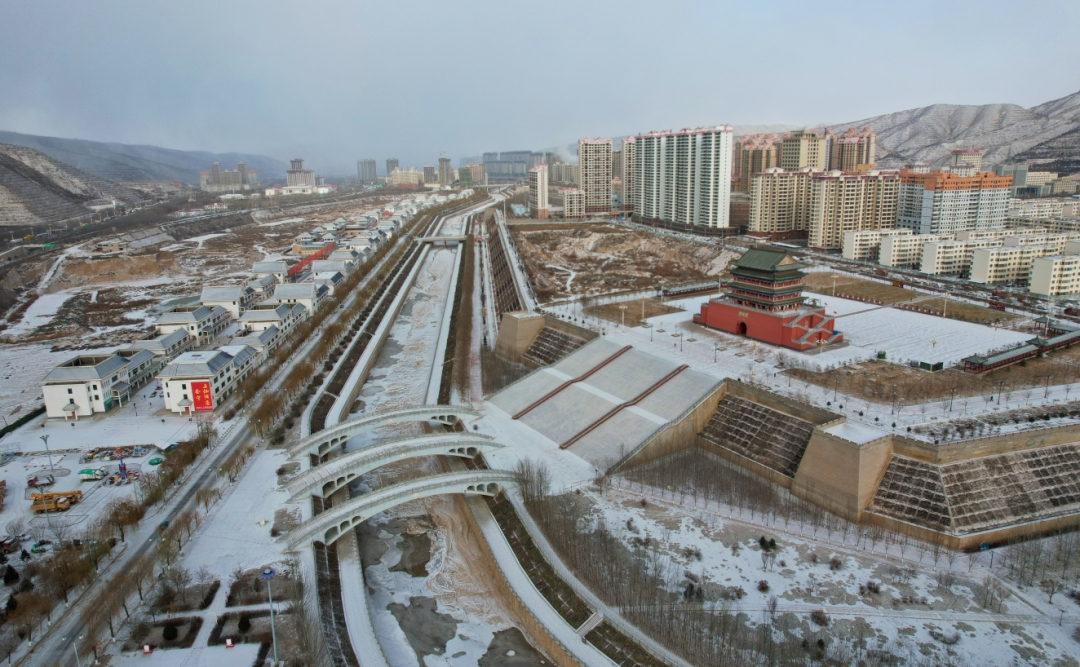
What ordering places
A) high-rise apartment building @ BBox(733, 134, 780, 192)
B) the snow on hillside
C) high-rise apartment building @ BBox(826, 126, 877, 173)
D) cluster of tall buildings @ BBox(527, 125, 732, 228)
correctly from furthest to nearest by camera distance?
the snow on hillside
high-rise apartment building @ BBox(733, 134, 780, 192)
high-rise apartment building @ BBox(826, 126, 877, 173)
cluster of tall buildings @ BBox(527, 125, 732, 228)

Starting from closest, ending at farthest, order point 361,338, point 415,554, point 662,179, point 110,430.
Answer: point 415,554 → point 110,430 → point 361,338 → point 662,179

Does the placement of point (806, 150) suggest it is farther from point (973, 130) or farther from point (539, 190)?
point (973, 130)

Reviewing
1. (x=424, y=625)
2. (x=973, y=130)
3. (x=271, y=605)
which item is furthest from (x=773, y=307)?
(x=973, y=130)

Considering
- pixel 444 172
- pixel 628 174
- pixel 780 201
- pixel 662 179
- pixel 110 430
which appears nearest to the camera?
pixel 110 430

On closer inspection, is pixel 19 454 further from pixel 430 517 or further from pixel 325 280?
pixel 325 280

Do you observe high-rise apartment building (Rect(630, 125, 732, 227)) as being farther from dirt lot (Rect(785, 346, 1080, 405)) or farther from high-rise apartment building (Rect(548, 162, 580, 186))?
high-rise apartment building (Rect(548, 162, 580, 186))

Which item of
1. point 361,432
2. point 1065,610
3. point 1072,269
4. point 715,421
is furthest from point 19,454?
point 1072,269

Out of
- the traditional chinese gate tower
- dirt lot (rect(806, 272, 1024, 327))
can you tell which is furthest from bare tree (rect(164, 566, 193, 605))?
dirt lot (rect(806, 272, 1024, 327))
